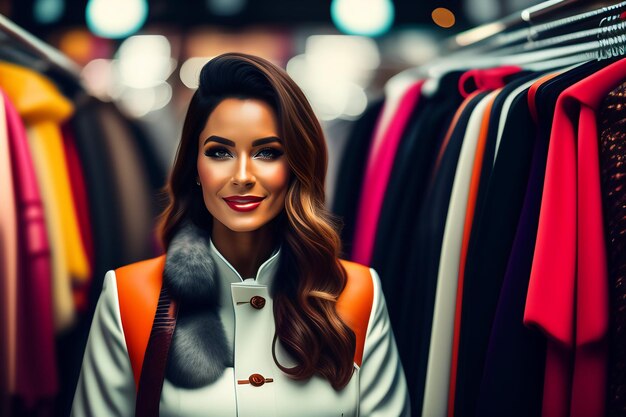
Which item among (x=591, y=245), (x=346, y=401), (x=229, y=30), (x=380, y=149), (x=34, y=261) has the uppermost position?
(x=229, y=30)

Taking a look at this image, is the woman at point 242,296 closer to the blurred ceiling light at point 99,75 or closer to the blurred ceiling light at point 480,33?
the blurred ceiling light at point 480,33

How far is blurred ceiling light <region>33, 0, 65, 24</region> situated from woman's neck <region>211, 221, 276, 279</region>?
1.39 m

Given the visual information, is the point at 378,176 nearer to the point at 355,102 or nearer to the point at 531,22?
the point at 531,22

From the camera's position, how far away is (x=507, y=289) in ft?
3.80

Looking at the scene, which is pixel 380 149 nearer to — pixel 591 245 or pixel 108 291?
pixel 591 245

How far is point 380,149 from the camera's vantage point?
181 cm

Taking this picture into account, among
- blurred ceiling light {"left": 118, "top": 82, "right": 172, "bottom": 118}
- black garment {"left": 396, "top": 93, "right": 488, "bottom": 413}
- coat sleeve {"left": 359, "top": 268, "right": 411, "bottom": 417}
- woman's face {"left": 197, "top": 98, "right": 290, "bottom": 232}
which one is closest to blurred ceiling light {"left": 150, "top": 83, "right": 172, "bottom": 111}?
blurred ceiling light {"left": 118, "top": 82, "right": 172, "bottom": 118}

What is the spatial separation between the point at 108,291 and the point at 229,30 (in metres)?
1.38

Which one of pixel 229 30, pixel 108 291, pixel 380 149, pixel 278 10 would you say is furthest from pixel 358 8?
pixel 108 291

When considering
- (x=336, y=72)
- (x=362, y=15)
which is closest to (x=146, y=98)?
(x=336, y=72)

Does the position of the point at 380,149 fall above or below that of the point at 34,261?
above

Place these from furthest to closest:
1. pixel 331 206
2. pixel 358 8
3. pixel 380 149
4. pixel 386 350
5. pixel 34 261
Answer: pixel 358 8
pixel 331 206
pixel 380 149
pixel 34 261
pixel 386 350

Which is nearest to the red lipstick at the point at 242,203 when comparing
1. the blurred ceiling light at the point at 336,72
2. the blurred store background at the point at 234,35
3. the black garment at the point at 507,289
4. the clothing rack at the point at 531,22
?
the black garment at the point at 507,289

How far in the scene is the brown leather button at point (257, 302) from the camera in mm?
1138
